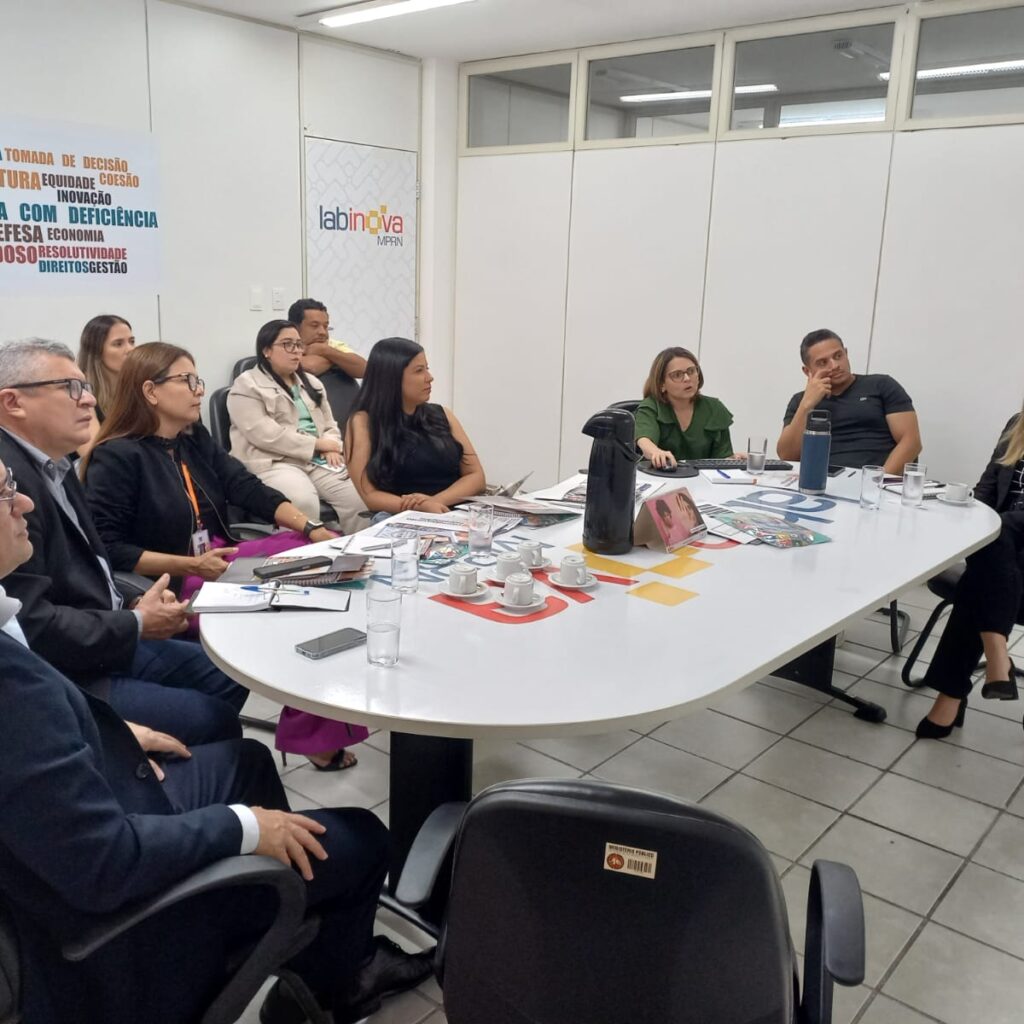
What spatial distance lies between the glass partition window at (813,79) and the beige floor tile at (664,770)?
3511mm

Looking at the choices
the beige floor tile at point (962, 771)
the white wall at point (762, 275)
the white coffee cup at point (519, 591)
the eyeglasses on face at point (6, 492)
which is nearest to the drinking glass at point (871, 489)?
the beige floor tile at point (962, 771)

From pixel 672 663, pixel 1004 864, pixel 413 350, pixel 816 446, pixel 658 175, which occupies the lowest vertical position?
pixel 1004 864

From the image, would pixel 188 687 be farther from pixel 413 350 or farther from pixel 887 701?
pixel 887 701

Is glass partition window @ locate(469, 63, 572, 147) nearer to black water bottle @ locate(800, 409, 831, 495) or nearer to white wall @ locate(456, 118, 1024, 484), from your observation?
white wall @ locate(456, 118, 1024, 484)

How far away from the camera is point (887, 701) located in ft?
11.3

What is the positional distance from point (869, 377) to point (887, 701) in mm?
1586

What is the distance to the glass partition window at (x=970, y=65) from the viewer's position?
14.5 ft

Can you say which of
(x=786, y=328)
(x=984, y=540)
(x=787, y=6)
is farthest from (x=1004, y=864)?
(x=787, y=6)

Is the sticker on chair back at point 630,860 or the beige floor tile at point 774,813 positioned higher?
the sticker on chair back at point 630,860

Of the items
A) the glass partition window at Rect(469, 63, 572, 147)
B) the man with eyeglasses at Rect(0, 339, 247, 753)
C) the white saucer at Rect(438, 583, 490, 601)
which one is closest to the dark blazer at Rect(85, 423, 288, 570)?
the man with eyeglasses at Rect(0, 339, 247, 753)

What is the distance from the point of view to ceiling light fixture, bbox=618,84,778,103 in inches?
203

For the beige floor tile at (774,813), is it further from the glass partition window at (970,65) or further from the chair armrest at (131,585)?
the glass partition window at (970,65)

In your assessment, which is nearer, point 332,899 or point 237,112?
point 332,899

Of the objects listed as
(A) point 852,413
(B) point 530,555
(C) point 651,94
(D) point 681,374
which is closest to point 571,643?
(B) point 530,555
